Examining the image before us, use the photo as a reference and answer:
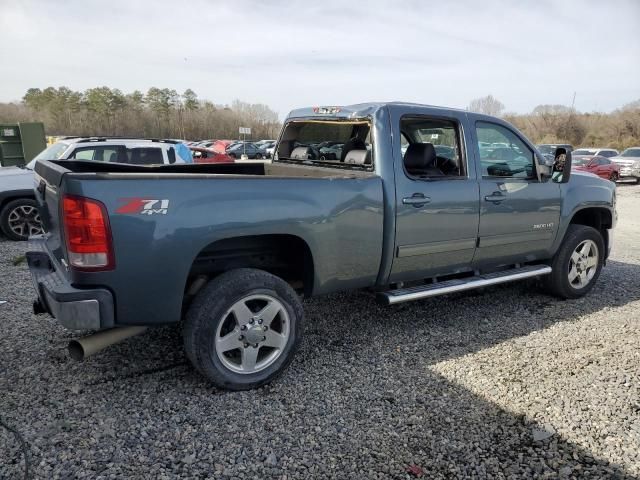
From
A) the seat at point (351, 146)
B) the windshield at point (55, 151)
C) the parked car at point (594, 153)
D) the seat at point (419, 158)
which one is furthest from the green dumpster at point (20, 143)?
the parked car at point (594, 153)

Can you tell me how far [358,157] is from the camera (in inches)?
153

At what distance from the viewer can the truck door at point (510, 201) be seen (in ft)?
13.6

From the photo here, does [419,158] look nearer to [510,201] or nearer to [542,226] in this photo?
[510,201]

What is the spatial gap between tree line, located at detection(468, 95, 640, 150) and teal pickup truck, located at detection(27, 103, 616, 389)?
161ft

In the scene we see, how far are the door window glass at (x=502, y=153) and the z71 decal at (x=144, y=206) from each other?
280 centimetres

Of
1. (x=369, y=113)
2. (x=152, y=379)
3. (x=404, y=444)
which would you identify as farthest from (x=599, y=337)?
(x=152, y=379)

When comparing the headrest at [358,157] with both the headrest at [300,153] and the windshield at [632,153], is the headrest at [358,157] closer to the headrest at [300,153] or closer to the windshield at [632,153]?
the headrest at [300,153]

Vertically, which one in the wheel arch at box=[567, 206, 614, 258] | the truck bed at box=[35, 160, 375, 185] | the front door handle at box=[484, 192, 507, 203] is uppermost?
the truck bed at box=[35, 160, 375, 185]

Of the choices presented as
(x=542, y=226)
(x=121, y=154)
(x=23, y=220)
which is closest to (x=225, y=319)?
(x=542, y=226)

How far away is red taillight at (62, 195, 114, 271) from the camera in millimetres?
2498

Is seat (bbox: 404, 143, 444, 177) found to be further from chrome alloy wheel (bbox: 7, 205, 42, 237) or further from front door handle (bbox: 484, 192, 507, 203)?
chrome alloy wheel (bbox: 7, 205, 42, 237)

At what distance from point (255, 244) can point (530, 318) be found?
2919 millimetres

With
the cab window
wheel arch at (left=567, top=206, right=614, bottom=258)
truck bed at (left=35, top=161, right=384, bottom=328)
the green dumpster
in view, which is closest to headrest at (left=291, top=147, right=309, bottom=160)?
the cab window

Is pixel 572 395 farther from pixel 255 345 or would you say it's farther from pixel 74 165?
pixel 74 165
